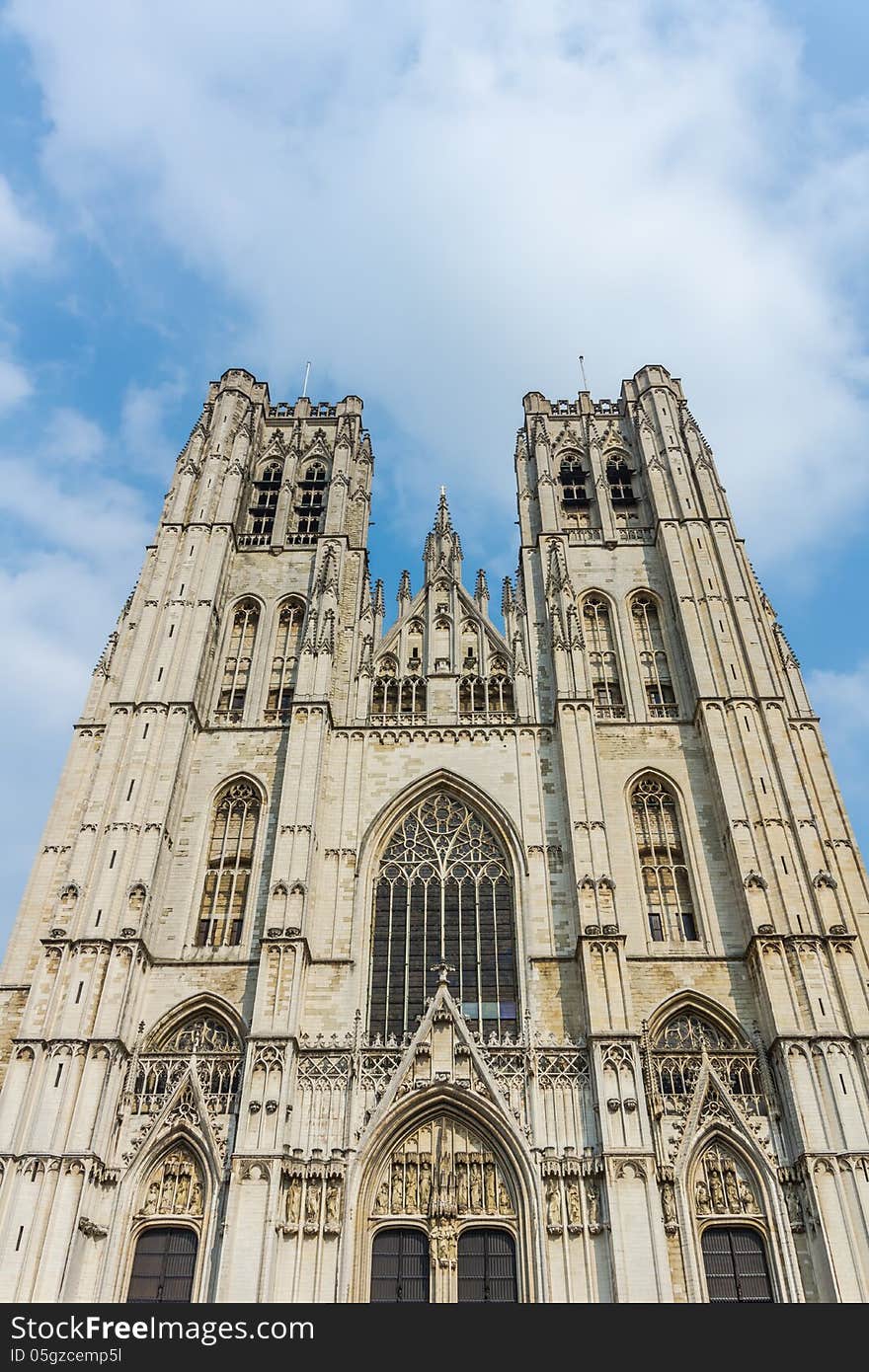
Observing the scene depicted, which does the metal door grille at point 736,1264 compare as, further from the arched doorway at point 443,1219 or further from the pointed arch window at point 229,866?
the pointed arch window at point 229,866

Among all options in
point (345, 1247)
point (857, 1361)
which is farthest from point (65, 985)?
point (857, 1361)

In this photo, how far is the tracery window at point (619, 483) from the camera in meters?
37.1

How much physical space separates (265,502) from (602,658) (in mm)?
13523

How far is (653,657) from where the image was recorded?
32031 millimetres

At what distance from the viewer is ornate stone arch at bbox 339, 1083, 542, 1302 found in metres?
20.5

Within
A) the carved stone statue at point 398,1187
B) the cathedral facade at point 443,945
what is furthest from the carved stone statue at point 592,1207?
the carved stone statue at point 398,1187

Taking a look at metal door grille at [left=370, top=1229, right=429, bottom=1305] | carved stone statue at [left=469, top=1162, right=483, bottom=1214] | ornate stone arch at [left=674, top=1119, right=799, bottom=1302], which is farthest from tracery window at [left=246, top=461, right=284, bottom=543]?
ornate stone arch at [left=674, top=1119, right=799, bottom=1302]

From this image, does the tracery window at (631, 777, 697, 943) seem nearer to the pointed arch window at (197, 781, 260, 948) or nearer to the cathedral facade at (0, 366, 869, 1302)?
the cathedral facade at (0, 366, 869, 1302)

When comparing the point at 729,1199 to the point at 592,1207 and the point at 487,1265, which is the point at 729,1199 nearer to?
the point at 592,1207

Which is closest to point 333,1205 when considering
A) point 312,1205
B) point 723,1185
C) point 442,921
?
point 312,1205

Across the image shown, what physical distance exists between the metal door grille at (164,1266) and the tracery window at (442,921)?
5.63 meters

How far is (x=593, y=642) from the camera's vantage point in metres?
32.7

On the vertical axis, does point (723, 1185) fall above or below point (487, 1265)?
above

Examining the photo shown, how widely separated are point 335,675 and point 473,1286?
53.1 ft
